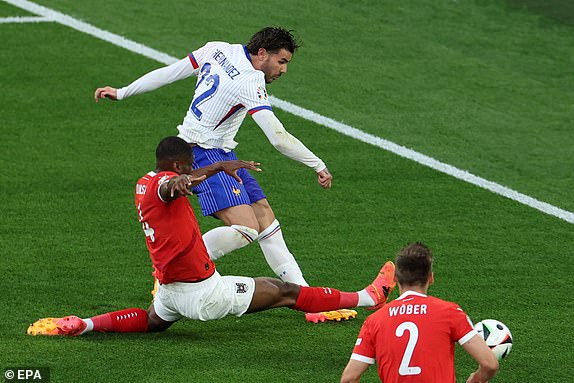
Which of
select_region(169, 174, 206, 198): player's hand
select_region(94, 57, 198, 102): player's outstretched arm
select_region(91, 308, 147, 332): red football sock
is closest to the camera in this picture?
select_region(169, 174, 206, 198): player's hand

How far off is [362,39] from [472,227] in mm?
5124

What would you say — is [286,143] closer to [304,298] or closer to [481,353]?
[304,298]

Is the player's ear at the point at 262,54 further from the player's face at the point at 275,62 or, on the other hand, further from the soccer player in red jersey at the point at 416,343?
the soccer player in red jersey at the point at 416,343

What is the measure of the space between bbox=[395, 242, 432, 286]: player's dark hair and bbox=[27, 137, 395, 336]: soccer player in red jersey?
5.38ft

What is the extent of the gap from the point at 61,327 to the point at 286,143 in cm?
190

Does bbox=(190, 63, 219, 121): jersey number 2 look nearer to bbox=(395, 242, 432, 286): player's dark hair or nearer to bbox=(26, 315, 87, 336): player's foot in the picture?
bbox=(26, 315, 87, 336): player's foot

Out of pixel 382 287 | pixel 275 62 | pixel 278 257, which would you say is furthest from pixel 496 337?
pixel 275 62

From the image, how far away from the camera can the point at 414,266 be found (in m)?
5.81

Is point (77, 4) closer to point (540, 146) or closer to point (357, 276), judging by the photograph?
point (540, 146)

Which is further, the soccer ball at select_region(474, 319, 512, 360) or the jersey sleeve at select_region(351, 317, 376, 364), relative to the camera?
the soccer ball at select_region(474, 319, 512, 360)

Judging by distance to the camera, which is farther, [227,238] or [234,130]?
[234,130]

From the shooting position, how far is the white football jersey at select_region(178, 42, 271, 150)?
8227 millimetres

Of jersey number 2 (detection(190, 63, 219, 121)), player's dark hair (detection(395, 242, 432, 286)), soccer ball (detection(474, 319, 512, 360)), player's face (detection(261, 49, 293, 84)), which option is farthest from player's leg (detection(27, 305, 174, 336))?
player's dark hair (detection(395, 242, 432, 286))

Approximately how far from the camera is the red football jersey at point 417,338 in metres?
5.67
